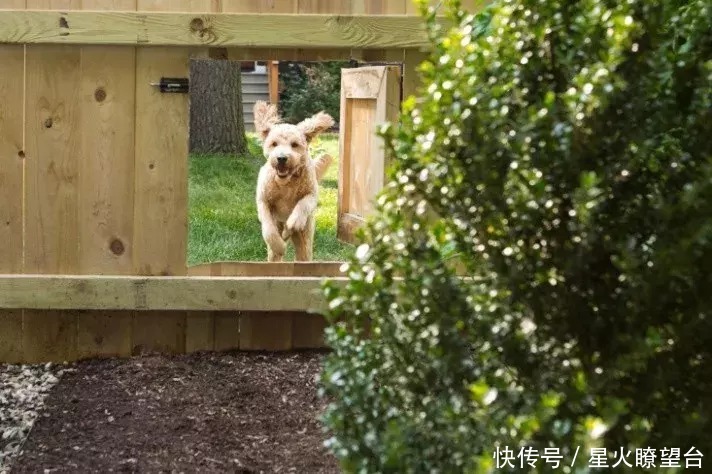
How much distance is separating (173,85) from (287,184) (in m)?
1.61

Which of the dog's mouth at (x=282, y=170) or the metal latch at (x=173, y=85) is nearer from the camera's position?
the metal latch at (x=173, y=85)

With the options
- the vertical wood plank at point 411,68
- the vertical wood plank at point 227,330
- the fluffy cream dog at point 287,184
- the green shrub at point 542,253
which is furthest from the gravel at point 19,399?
the green shrub at point 542,253

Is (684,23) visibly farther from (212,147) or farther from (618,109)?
(212,147)

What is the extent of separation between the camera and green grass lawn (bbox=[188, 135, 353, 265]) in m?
7.96

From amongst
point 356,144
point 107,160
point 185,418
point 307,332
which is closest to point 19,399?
point 185,418

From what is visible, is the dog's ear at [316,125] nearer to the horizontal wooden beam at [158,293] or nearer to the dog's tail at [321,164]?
the dog's tail at [321,164]

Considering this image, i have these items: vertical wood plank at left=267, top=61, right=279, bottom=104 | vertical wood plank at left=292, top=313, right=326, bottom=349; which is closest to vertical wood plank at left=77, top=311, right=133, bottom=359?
vertical wood plank at left=292, top=313, right=326, bottom=349

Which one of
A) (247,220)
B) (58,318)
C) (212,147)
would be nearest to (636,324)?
(58,318)

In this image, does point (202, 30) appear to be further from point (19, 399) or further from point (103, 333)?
point (19, 399)

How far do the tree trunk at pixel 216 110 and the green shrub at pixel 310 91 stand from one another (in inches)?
62.9

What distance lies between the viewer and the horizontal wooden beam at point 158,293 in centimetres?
508

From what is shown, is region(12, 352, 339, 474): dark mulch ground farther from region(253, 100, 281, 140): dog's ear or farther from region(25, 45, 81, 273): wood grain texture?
region(253, 100, 281, 140): dog's ear

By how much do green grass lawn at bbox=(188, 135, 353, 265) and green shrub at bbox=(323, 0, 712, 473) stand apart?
16.2 feet

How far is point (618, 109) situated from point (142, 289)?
332 cm
